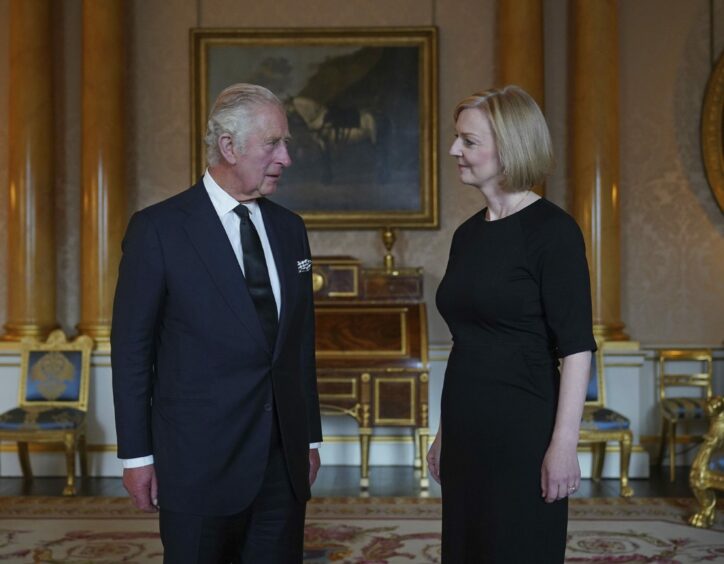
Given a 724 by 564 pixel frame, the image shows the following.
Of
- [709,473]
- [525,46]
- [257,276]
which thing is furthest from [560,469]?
[525,46]

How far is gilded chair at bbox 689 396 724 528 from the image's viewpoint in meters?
5.07

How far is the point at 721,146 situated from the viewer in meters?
7.07

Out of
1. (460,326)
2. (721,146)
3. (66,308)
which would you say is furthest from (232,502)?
(721,146)

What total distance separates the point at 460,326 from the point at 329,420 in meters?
4.71

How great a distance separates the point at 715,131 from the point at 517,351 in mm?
5415

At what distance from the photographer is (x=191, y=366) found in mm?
2326

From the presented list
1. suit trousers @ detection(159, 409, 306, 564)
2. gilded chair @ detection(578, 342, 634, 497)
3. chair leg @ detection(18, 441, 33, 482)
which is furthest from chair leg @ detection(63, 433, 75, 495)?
suit trousers @ detection(159, 409, 306, 564)

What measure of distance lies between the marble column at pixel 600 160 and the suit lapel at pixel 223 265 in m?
4.80

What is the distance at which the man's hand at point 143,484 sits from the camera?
234cm

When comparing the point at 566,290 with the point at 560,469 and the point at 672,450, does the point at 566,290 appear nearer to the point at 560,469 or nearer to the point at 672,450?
the point at 560,469

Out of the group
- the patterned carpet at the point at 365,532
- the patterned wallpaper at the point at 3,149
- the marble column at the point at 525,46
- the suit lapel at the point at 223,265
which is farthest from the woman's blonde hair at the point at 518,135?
the patterned wallpaper at the point at 3,149

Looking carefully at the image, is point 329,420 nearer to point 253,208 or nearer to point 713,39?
point 713,39

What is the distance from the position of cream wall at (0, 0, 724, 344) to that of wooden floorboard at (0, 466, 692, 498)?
1.14 m

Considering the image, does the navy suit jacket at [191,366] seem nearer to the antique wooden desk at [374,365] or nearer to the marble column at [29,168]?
the antique wooden desk at [374,365]
